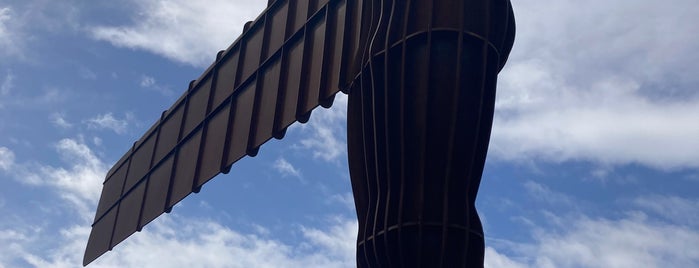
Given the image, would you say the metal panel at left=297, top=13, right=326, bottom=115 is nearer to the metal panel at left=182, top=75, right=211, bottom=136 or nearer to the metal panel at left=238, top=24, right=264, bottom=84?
the metal panel at left=238, top=24, right=264, bottom=84

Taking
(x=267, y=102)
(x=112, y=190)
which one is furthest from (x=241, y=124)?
(x=112, y=190)

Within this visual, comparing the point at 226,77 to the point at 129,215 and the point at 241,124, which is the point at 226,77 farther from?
the point at 129,215

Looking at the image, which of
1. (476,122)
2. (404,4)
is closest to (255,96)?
(404,4)

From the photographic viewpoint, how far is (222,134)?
15.0 m

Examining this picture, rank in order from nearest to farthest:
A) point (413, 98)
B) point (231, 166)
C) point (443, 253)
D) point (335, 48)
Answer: point (443, 253)
point (413, 98)
point (335, 48)
point (231, 166)

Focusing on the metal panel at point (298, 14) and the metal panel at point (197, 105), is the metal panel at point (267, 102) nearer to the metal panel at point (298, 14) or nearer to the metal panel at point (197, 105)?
the metal panel at point (298, 14)

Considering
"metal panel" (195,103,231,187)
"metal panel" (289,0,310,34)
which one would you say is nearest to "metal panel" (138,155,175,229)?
"metal panel" (195,103,231,187)

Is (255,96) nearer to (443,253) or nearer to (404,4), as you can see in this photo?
(404,4)

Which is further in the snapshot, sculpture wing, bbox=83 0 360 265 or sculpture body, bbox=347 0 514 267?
sculpture wing, bbox=83 0 360 265

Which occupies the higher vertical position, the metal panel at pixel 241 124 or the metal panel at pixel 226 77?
the metal panel at pixel 226 77

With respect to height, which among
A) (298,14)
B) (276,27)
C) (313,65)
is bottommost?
(313,65)

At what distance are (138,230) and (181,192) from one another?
100 inches

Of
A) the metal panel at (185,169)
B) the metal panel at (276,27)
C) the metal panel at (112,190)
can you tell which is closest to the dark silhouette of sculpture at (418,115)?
the metal panel at (276,27)

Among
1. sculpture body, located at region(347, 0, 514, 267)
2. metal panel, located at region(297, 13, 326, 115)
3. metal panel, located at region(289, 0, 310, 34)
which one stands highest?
metal panel, located at region(289, 0, 310, 34)
